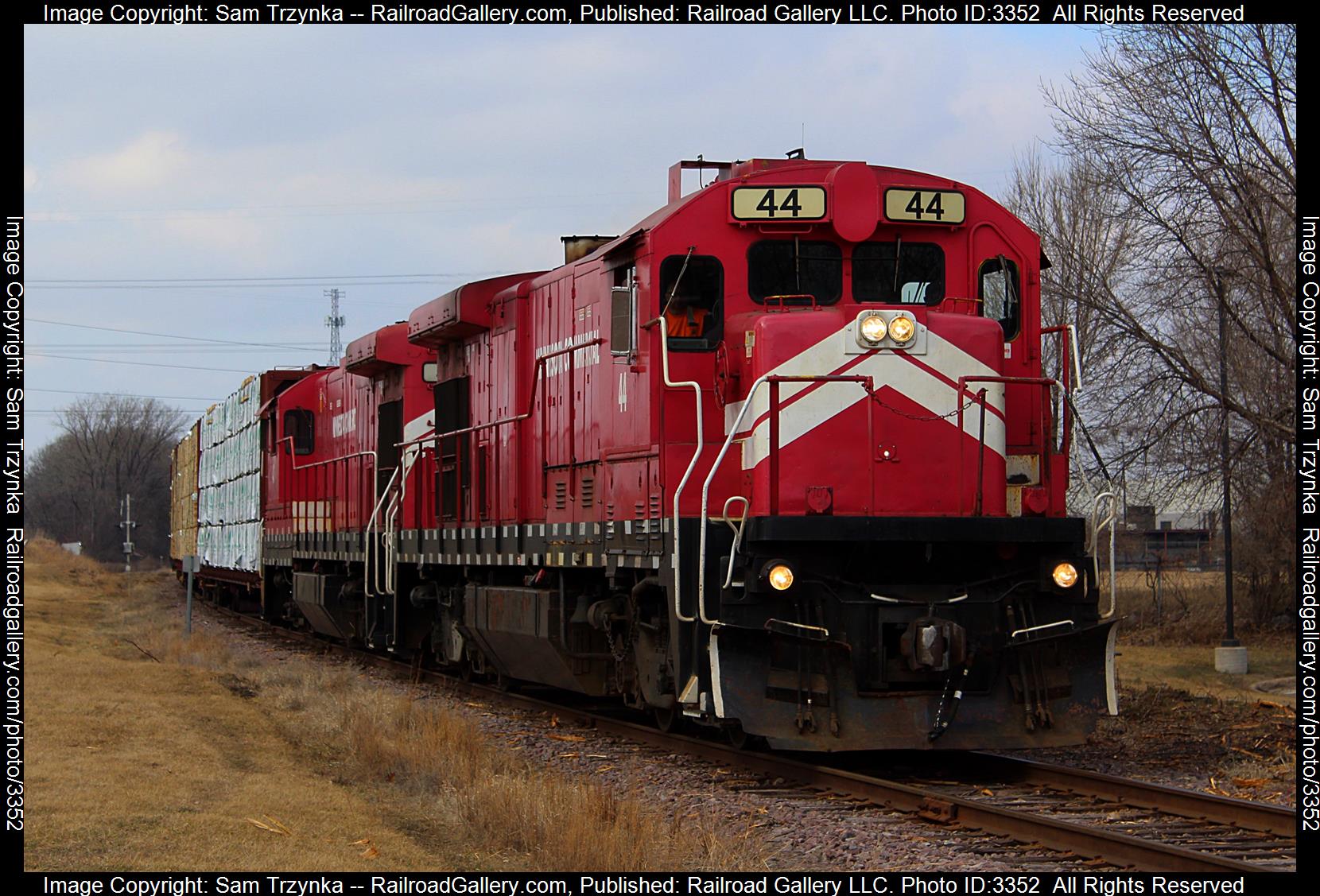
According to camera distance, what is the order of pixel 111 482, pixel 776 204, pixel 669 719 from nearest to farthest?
pixel 776 204 < pixel 669 719 < pixel 111 482

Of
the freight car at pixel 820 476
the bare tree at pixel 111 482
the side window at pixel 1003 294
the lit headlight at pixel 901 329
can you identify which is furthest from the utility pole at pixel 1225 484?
the bare tree at pixel 111 482

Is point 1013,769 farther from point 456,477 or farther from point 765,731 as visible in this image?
point 456,477

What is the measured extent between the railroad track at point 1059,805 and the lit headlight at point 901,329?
2801mm

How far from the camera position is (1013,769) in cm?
982

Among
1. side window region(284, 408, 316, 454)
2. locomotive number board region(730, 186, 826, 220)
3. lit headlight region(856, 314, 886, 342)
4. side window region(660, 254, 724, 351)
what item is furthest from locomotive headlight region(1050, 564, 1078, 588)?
side window region(284, 408, 316, 454)

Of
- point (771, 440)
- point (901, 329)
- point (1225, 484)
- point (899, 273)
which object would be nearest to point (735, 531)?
point (771, 440)

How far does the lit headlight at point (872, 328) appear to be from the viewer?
30.1 feet

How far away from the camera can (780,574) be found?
8.96 m

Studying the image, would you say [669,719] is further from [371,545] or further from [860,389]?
[371,545]

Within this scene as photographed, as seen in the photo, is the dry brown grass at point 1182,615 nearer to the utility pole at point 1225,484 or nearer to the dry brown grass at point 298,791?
the utility pole at point 1225,484

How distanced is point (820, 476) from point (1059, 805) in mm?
2462

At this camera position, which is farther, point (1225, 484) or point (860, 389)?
point (1225, 484)
